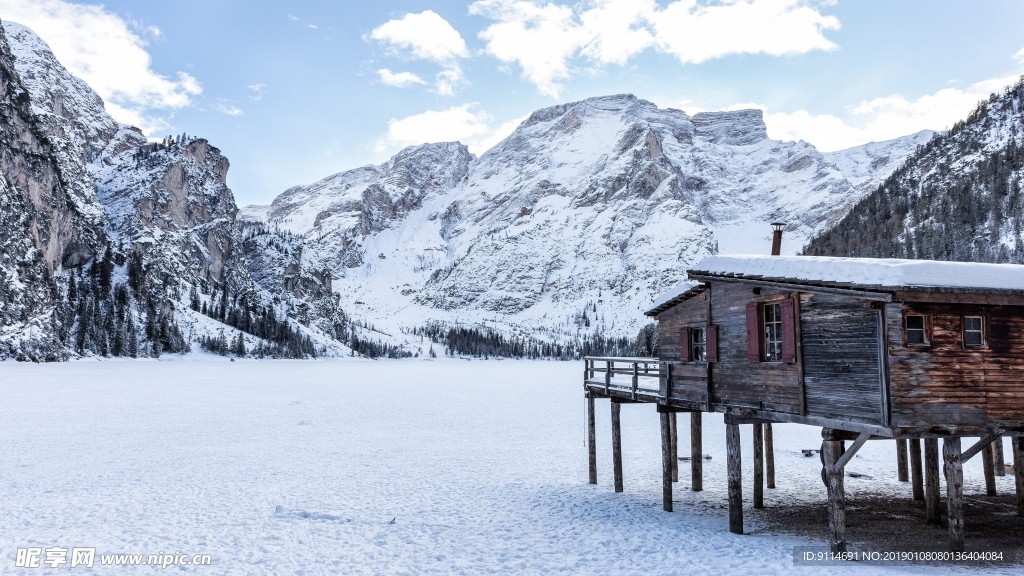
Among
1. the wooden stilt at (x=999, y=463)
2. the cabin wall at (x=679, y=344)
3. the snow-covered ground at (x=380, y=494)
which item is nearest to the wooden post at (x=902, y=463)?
the snow-covered ground at (x=380, y=494)

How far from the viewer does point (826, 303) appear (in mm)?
15000

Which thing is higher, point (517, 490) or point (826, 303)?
point (826, 303)

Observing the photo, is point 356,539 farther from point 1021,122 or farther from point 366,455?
point 1021,122

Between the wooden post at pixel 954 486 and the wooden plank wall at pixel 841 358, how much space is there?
2074 millimetres

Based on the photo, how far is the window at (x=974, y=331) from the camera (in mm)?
13977

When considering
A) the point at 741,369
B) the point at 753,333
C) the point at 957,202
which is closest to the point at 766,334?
the point at 753,333

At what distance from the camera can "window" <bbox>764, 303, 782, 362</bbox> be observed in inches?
642

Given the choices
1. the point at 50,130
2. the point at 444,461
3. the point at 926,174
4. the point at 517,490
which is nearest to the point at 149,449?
the point at 444,461

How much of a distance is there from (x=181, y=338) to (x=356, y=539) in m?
177

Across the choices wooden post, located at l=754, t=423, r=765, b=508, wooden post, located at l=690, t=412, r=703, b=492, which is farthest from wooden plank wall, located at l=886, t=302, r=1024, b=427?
wooden post, located at l=690, t=412, r=703, b=492

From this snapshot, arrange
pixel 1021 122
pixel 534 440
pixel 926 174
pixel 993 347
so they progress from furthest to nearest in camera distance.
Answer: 1. pixel 926 174
2. pixel 1021 122
3. pixel 534 440
4. pixel 993 347

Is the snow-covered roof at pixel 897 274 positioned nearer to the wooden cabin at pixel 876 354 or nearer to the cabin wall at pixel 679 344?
the wooden cabin at pixel 876 354

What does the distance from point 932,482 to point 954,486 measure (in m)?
4.23

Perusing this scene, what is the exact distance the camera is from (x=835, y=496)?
48.4 ft
